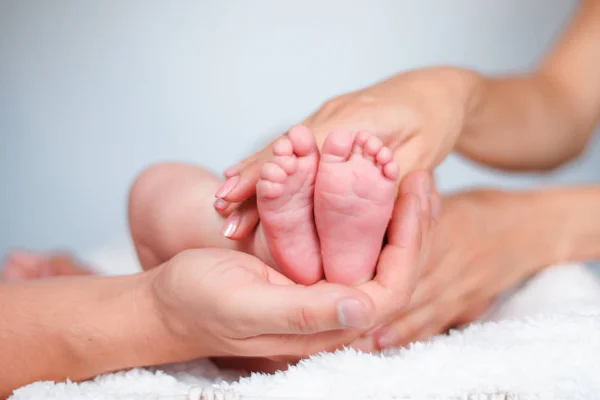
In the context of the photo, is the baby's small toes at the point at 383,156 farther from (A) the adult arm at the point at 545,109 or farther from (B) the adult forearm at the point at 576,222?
(B) the adult forearm at the point at 576,222

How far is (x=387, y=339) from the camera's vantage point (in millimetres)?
868

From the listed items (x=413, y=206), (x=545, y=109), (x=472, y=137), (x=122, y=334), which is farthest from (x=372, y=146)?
(x=545, y=109)

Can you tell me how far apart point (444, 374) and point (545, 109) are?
32.3 inches

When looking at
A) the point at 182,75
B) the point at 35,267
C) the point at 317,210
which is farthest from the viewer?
the point at 182,75

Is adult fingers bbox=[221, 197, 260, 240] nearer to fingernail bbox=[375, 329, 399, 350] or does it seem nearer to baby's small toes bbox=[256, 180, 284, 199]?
baby's small toes bbox=[256, 180, 284, 199]

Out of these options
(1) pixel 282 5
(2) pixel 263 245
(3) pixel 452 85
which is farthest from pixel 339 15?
(2) pixel 263 245

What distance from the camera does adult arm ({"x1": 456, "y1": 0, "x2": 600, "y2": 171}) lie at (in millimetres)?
1201

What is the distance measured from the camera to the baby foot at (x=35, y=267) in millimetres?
1361

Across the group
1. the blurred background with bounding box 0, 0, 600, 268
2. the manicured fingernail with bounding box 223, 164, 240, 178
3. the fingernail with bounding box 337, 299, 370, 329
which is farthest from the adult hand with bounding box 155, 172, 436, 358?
the blurred background with bounding box 0, 0, 600, 268

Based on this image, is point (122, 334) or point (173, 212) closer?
point (122, 334)

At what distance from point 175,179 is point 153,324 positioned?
248mm

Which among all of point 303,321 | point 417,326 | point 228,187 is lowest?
point 417,326

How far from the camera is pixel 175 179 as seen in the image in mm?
998

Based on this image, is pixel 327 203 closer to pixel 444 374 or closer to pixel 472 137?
pixel 444 374
